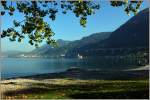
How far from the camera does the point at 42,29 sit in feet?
79.6

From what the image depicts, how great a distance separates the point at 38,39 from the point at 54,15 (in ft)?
5.97

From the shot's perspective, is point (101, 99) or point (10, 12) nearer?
point (101, 99)

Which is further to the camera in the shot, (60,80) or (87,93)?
(60,80)

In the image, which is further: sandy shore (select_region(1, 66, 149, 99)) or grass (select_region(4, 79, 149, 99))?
sandy shore (select_region(1, 66, 149, 99))

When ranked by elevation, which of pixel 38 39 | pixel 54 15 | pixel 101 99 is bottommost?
pixel 101 99

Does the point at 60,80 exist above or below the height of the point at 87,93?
below

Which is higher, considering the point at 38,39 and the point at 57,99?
the point at 38,39

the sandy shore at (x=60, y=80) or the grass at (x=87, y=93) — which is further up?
the grass at (x=87, y=93)

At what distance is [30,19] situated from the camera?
24.2 meters

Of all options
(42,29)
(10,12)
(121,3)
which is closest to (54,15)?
(42,29)

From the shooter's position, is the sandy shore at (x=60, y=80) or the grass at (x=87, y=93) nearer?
the grass at (x=87, y=93)

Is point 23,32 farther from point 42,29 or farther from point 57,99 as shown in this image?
point 57,99

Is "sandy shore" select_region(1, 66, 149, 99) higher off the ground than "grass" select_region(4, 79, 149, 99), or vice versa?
"grass" select_region(4, 79, 149, 99)

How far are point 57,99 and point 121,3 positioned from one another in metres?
7.63
